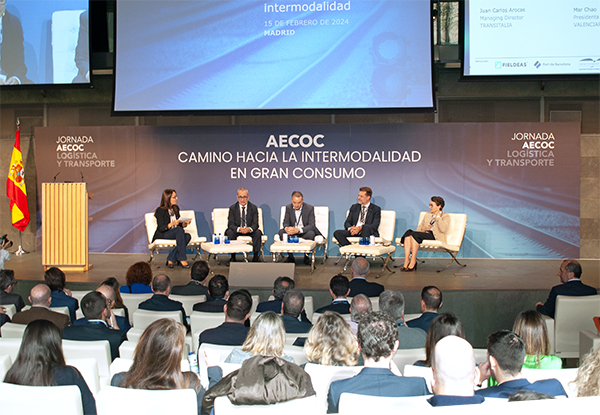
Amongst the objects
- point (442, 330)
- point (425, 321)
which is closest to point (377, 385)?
point (442, 330)

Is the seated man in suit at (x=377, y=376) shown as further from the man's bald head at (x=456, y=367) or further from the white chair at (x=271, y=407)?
the white chair at (x=271, y=407)

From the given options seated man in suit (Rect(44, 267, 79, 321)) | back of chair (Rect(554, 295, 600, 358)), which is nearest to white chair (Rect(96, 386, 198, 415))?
seated man in suit (Rect(44, 267, 79, 321))

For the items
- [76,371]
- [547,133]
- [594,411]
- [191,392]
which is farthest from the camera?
[547,133]

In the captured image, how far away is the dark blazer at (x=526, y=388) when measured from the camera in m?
2.13

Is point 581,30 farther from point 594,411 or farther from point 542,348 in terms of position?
point 594,411

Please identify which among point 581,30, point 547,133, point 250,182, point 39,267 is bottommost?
point 39,267

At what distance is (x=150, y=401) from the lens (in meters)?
1.93

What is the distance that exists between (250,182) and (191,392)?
679cm

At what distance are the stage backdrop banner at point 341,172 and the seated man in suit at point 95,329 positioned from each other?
5.34 metres

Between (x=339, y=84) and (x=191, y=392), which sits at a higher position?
(x=339, y=84)

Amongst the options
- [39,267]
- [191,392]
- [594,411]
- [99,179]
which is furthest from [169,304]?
[99,179]

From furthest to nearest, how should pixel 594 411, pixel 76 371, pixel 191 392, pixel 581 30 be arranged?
pixel 581 30 → pixel 76 371 → pixel 191 392 → pixel 594 411

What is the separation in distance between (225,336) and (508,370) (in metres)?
1.52

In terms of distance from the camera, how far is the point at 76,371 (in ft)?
7.51
